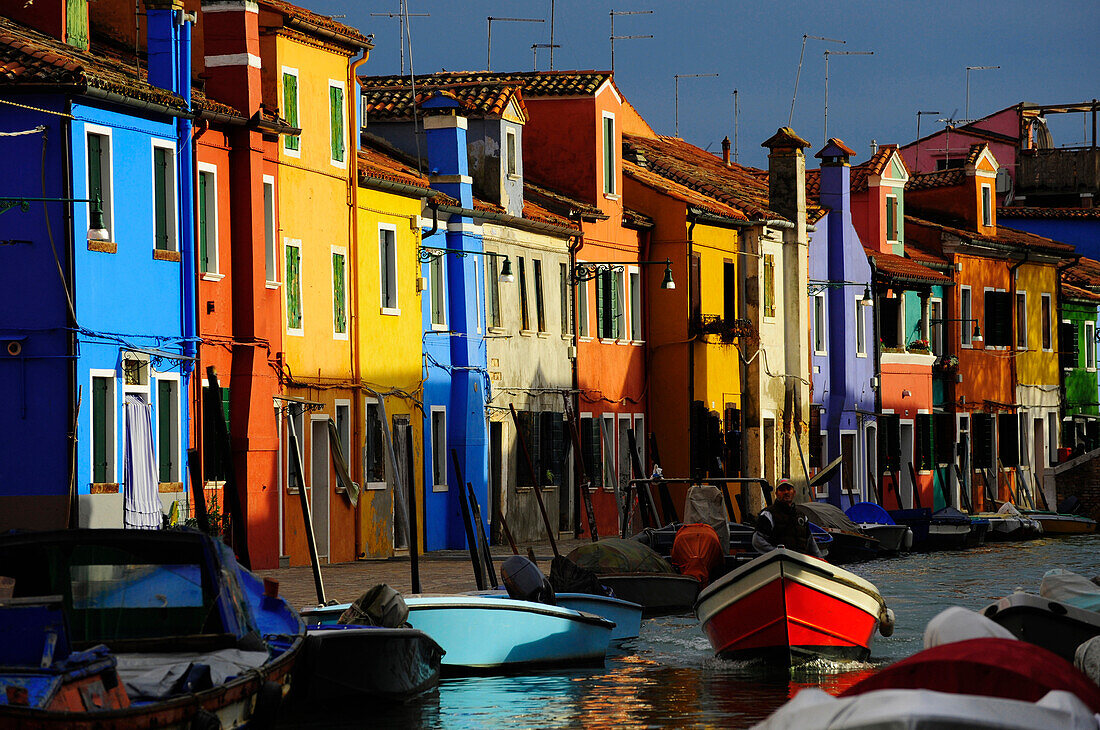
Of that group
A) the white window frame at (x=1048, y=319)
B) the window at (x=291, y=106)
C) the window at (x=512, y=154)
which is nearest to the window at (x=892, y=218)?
the white window frame at (x=1048, y=319)

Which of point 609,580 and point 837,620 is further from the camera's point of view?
point 609,580

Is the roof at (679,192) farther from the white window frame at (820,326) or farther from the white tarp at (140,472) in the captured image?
the white tarp at (140,472)

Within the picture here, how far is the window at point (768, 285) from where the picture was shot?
48156mm

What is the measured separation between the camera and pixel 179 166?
28.5 meters

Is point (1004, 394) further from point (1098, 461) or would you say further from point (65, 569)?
point (65, 569)

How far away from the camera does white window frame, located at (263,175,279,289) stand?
3039 centimetres

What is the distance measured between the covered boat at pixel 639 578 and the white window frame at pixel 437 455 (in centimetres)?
898

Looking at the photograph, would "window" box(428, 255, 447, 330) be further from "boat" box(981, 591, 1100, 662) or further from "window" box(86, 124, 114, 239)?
"boat" box(981, 591, 1100, 662)

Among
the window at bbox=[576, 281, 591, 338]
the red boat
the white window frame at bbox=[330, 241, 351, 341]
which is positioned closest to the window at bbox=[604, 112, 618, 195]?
the window at bbox=[576, 281, 591, 338]

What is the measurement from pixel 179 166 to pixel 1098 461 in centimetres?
3625

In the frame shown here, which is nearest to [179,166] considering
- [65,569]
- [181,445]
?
[181,445]

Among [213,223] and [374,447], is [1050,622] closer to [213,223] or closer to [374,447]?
[213,223]

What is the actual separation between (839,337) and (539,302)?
13.6 metres

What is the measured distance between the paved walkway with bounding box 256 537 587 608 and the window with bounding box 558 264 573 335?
7.21 metres
